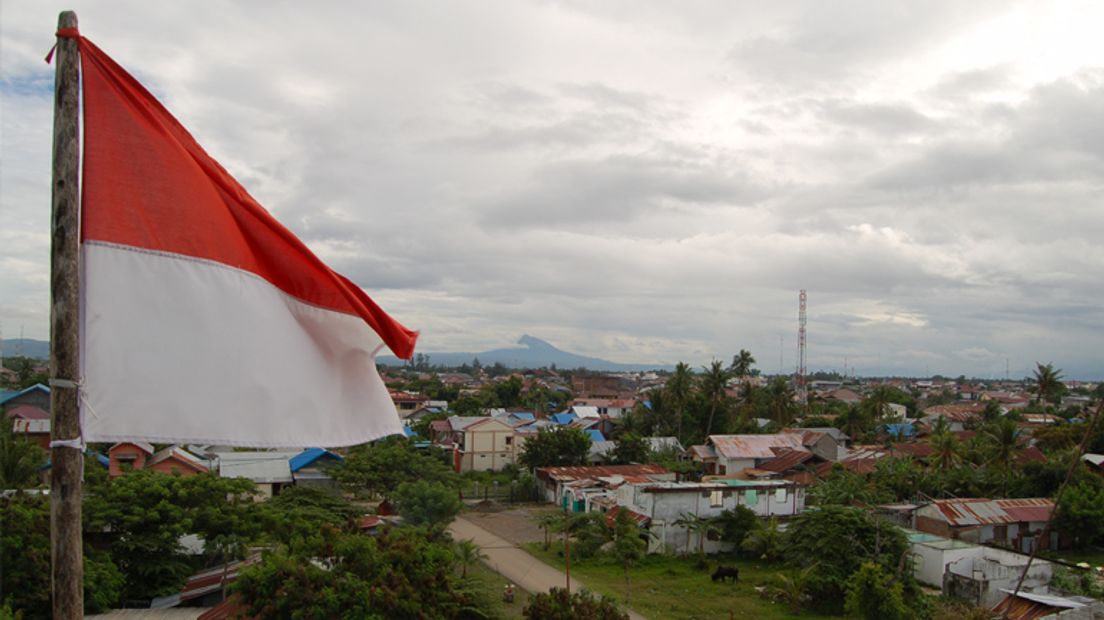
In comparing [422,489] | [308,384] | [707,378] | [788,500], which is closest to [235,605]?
[308,384]

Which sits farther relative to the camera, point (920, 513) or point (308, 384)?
point (920, 513)

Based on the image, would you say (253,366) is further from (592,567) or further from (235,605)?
(592,567)

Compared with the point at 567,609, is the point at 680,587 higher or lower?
lower

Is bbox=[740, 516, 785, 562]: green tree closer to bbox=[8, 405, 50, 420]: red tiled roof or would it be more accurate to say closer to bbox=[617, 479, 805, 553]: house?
bbox=[617, 479, 805, 553]: house

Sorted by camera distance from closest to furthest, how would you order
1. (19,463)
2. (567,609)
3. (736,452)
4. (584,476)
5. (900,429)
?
(567,609), (19,463), (584,476), (736,452), (900,429)

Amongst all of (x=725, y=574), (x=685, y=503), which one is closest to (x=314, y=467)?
(x=685, y=503)

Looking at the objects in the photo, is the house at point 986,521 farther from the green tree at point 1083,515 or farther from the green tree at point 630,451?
the green tree at point 630,451

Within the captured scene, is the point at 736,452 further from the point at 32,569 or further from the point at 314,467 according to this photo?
the point at 32,569
